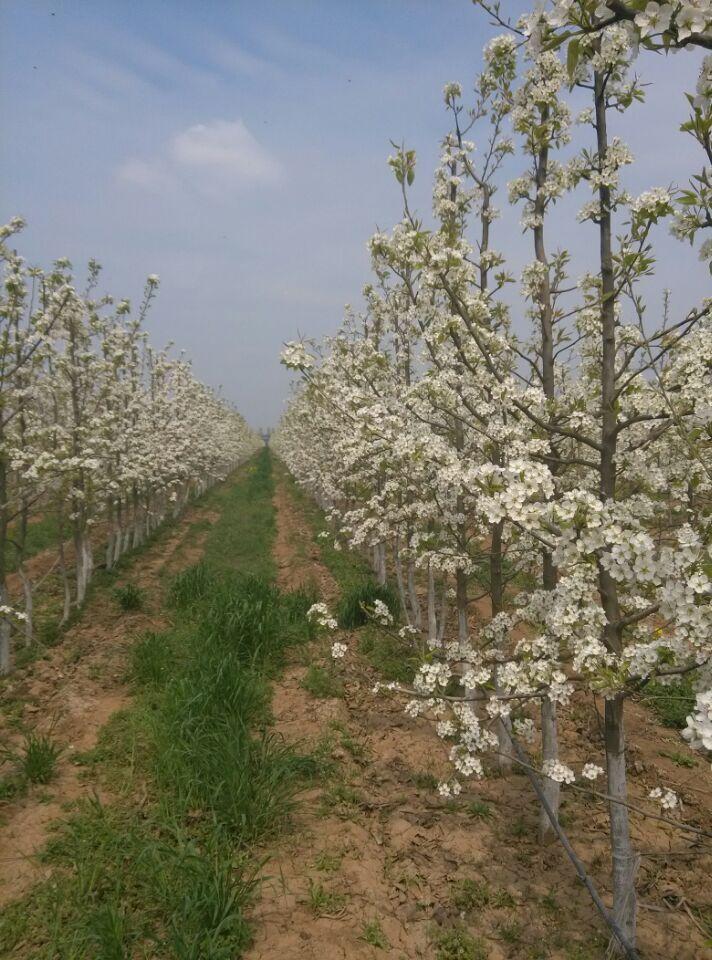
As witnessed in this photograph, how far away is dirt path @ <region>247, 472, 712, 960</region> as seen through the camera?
4008mm

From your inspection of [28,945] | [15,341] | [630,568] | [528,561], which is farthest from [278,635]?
[630,568]

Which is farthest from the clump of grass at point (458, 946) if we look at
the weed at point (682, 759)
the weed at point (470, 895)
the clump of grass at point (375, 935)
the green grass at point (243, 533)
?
the green grass at point (243, 533)

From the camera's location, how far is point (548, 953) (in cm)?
392

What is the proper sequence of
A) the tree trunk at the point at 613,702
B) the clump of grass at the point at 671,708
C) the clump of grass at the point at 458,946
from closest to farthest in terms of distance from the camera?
the tree trunk at the point at 613,702, the clump of grass at the point at 458,946, the clump of grass at the point at 671,708

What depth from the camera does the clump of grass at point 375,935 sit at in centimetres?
398

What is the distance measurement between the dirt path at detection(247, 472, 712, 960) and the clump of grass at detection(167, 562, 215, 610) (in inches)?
167

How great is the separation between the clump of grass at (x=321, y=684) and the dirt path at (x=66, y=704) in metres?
2.35

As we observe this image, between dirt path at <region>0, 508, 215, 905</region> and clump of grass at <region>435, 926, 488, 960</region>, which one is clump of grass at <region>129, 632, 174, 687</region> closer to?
dirt path at <region>0, 508, 215, 905</region>

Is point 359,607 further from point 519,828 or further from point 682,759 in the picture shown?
point 682,759

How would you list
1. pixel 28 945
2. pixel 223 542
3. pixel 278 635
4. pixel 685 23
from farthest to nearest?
pixel 223 542 < pixel 278 635 < pixel 28 945 < pixel 685 23

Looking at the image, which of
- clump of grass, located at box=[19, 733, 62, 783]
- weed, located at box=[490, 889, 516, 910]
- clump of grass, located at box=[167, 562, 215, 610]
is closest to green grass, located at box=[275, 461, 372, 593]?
clump of grass, located at box=[167, 562, 215, 610]

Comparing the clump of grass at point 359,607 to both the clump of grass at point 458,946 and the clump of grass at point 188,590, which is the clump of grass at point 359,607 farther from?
the clump of grass at point 458,946

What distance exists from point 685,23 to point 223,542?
16844 millimetres

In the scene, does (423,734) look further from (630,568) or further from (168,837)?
(630,568)
